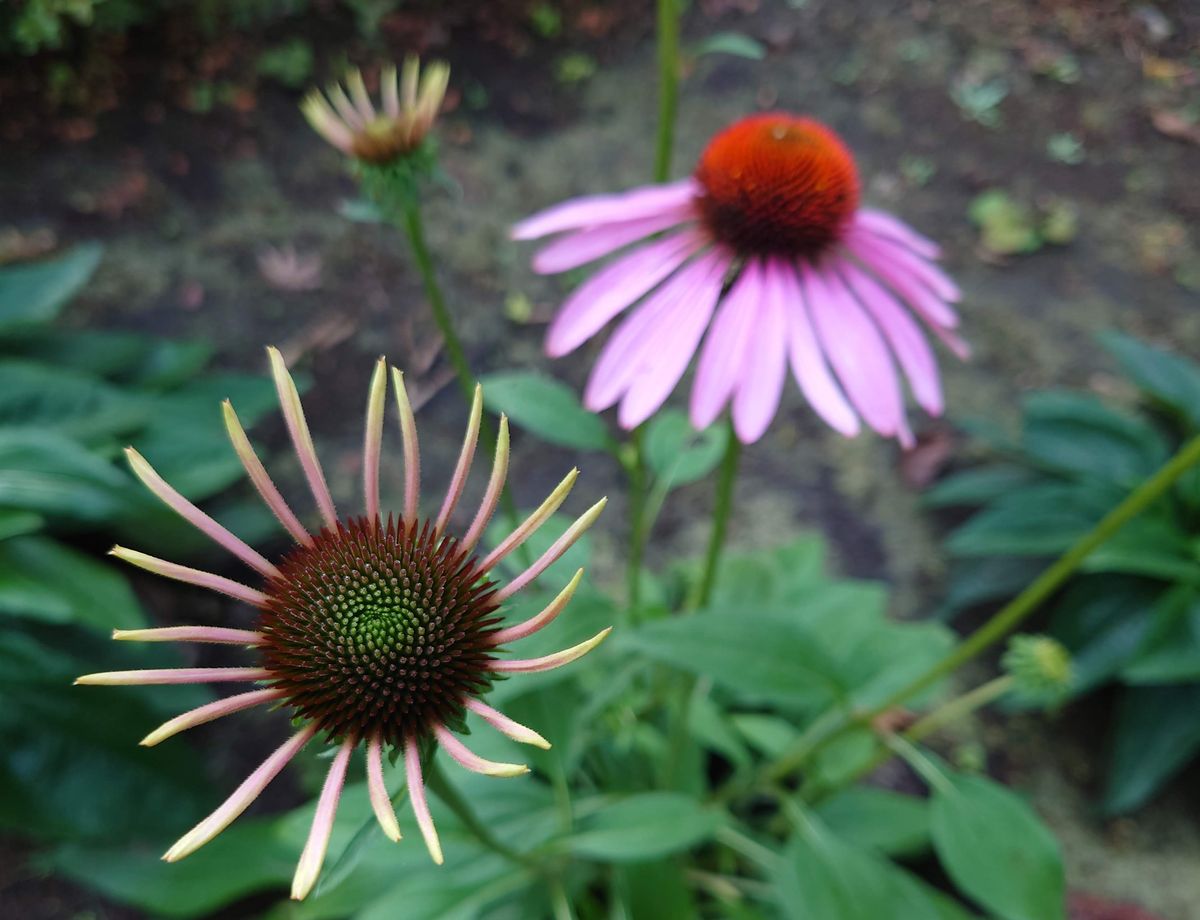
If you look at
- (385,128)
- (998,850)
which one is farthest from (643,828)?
(385,128)

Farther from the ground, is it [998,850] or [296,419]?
[296,419]

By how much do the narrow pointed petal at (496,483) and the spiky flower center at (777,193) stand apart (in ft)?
1.23

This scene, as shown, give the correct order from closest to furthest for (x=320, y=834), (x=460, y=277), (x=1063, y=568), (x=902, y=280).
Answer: (x=320, y=834) → (x=1063, y=568) → (x=902, y=280) → (x=460, y=277)

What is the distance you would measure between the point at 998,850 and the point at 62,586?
990 mm

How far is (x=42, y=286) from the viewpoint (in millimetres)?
1329

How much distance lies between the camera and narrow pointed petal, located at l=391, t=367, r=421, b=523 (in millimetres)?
386

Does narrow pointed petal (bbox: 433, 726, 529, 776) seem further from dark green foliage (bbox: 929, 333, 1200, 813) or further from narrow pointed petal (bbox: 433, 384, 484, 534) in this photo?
dark green foliage (bbox: 929, 333, 1200, 813)

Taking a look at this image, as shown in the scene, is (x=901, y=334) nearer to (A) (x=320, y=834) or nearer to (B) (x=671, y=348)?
(B) (x=671, y=348)

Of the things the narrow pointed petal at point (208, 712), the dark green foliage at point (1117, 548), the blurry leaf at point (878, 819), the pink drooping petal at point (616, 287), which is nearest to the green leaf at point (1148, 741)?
the dark green foliage at point (1117, 548)

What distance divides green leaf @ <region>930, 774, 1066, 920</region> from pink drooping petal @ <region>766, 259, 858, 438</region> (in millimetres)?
359

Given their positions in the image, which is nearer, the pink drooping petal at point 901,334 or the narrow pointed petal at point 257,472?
the narrow pointed petal at point 257,472

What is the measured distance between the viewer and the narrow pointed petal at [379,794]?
0.33 meters

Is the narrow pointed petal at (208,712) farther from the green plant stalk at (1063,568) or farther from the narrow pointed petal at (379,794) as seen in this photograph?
the green plant stalk at (1063,568)

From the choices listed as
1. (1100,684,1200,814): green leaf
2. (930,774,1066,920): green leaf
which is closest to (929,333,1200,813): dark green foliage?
(1100,684,1200,814): green leaf
